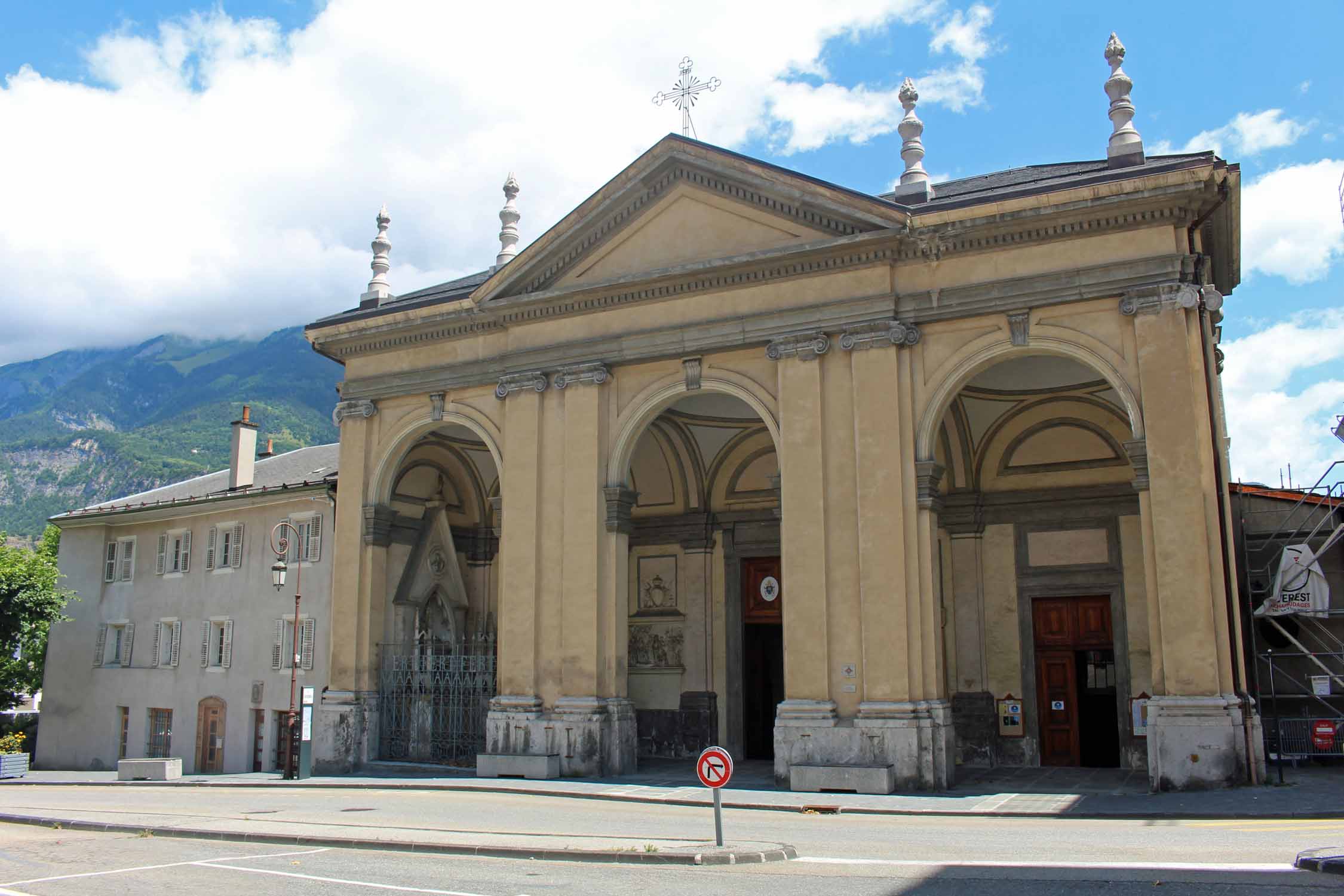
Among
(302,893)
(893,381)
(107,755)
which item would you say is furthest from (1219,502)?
(107,755)

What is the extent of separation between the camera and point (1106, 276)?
17.5 meters

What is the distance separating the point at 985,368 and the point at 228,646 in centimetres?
2190

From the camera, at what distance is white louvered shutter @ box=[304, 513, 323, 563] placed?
2872cm

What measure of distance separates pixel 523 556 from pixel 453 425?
465cm

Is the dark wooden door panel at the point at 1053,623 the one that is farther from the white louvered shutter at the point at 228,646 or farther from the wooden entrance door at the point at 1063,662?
the white louvered shutter at the point at 228,646

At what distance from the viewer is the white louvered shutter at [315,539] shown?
94.2ft

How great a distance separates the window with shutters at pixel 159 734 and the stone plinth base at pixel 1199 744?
2636cm

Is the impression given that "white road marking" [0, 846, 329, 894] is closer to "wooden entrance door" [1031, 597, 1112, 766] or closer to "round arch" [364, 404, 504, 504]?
"round arch" [364, 404, 504, 504]

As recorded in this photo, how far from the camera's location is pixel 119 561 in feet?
113

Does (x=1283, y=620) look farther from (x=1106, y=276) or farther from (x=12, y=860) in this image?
(x=12, y=860)

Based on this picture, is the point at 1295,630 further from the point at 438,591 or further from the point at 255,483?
the point at 255,483

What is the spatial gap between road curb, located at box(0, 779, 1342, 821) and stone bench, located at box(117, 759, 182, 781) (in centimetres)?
117

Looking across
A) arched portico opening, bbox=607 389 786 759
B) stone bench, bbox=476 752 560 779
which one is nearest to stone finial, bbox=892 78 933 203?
arched portico opening, bbox=607 389 786 759

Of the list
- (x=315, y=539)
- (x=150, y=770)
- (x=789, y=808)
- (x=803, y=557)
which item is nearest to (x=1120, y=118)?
(x=803, y=557)
